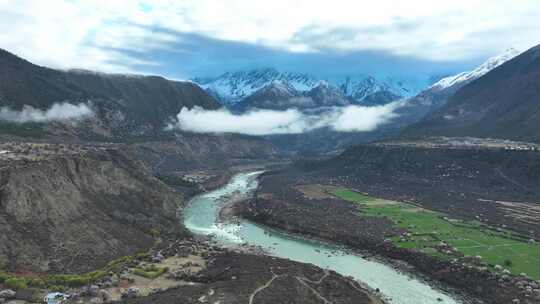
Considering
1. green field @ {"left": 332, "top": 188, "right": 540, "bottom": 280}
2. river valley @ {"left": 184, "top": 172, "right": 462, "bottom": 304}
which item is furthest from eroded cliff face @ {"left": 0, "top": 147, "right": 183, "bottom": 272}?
green field @ {"left": 332, "top": 188, "right": 540, "bottom": 280}

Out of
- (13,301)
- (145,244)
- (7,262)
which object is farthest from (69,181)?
(13,301)

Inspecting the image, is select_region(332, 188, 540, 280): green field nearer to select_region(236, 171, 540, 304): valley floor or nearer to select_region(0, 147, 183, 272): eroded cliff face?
select_region(236, 171, 540, 304): valley floor

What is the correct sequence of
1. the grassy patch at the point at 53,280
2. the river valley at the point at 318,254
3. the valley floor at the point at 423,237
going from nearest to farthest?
the grassy patch at the point at 53,280, the river valley at the point at 318,254, the valley floor at the point at 423,237

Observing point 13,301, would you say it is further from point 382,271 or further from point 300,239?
point 300,239

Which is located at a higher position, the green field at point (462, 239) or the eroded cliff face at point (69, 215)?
the eroded cliff face at point (69, 215)

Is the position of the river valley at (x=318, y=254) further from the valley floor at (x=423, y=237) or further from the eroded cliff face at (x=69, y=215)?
the eroded cliff face at (x=69, y=215)

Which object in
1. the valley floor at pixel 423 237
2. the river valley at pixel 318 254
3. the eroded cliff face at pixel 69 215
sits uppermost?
the eroded cliff face at pixel 69 215

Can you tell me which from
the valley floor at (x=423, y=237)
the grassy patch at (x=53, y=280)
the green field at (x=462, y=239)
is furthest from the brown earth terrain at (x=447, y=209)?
the grassy patch at (x=53, y=280)
